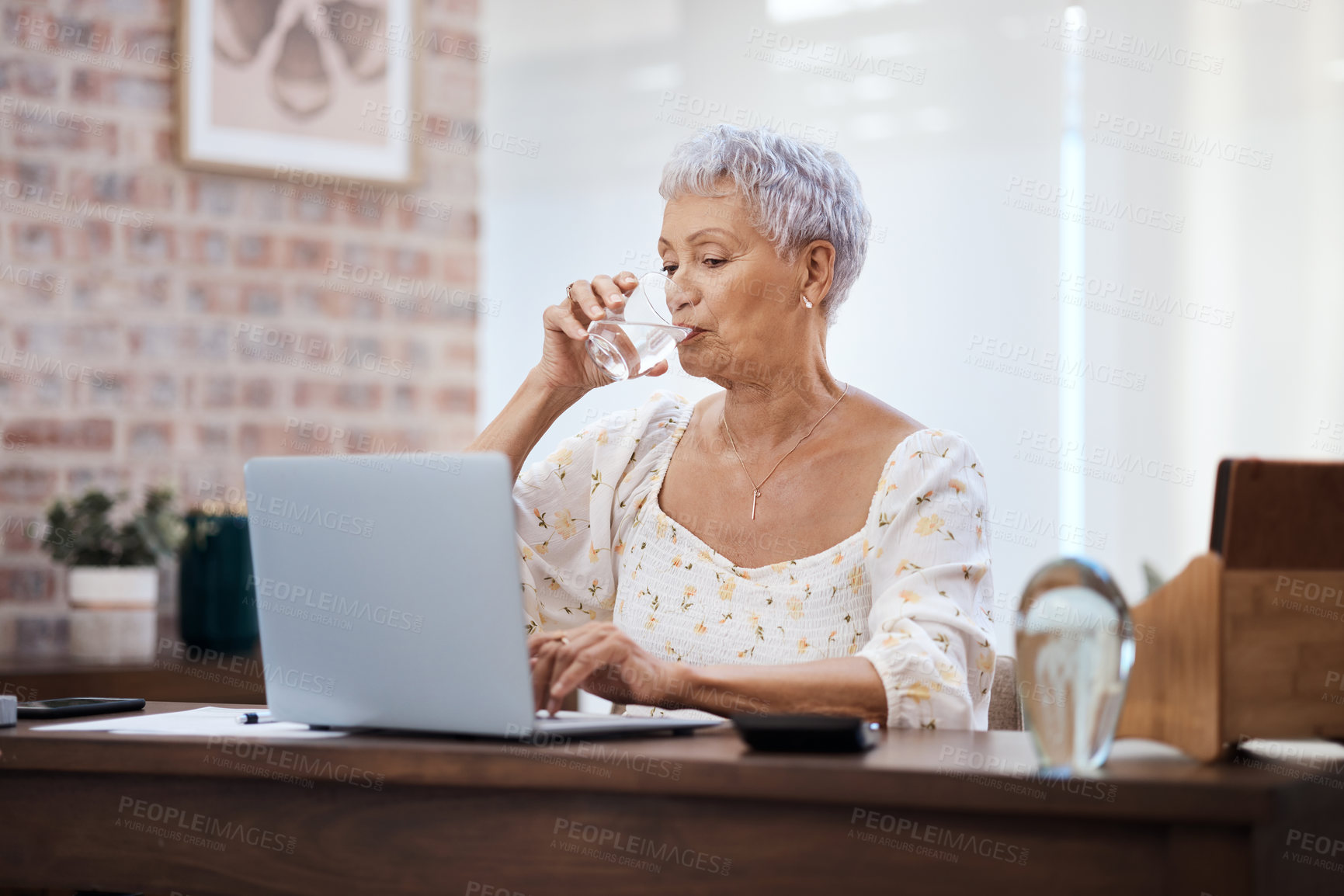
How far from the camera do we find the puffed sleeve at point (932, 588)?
139 centimetres

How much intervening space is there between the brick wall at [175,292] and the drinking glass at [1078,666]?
2.20 meters

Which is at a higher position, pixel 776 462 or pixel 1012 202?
pixel 1012 202

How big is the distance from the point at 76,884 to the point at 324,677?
0.29m

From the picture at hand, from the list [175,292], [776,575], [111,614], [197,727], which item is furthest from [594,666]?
[175,292]

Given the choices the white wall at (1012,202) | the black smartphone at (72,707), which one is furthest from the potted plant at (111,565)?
the black smartphone at (72,707)

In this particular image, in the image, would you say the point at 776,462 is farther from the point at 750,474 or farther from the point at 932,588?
the point at 932,588

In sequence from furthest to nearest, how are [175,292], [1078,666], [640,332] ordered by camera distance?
[175,292]
[640,332]
[1078,666]

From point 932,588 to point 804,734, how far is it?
48 cm

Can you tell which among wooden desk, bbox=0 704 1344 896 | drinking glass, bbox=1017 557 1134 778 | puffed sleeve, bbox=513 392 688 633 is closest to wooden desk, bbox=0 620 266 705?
puffed sleeve, bbox=513 392 688 633

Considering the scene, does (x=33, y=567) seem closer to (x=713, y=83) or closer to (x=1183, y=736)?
(x=713, y=83)

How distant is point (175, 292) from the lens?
2.86m

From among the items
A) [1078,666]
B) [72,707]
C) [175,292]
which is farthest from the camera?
[175,292]

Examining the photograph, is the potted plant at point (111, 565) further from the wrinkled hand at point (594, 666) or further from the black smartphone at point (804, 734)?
the black smartphone at point (804, 734)

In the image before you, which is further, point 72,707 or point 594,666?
point 72,707
